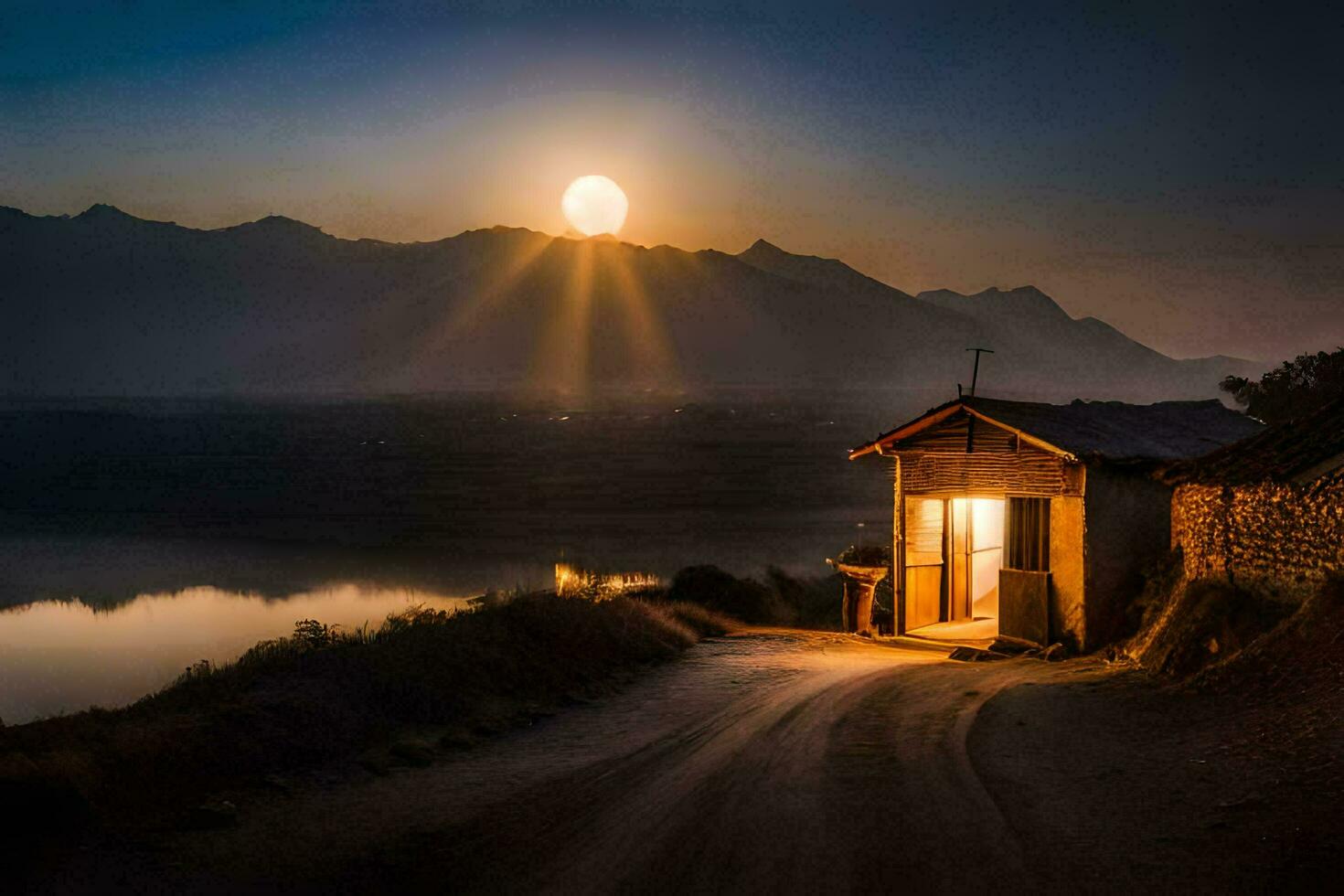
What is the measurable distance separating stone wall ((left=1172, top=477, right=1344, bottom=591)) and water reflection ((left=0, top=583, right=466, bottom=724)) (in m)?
21.4

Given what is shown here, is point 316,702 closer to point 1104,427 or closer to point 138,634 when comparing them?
point 1104,427

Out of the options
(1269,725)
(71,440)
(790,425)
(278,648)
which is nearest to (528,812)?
(1269,725)

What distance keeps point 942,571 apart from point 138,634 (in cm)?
2520

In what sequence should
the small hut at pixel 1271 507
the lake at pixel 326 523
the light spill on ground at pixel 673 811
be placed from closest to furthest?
the light spill on ground at pixel 673 811, the small hut at pixel 1271 507, the lake at pixel 326 523

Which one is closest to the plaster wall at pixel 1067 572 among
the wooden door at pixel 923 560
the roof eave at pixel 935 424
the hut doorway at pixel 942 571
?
the roof eave at pixel 935 424

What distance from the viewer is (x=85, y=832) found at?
8.87 meters

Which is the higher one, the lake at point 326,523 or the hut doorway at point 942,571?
the hut doorway at point 942,571

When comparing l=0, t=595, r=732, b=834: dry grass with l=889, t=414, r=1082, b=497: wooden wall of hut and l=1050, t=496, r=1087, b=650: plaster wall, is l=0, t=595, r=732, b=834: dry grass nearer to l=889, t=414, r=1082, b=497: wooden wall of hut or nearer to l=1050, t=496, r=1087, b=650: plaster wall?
l=889, t=414, r=1082, b=497: wooden wall of hut

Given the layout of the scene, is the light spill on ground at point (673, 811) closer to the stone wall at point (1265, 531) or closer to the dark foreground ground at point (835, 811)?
the dark foreground ground at point (835, 811)

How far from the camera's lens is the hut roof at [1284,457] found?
40.7 ft

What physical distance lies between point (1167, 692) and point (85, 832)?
1062 centimetres

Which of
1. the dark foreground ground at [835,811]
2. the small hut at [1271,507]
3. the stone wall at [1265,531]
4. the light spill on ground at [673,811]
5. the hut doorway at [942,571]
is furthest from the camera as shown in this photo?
the hut doorway at [942,571]

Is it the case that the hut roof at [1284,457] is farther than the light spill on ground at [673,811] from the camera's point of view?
Yes

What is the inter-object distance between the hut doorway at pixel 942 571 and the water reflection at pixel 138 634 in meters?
16.7
